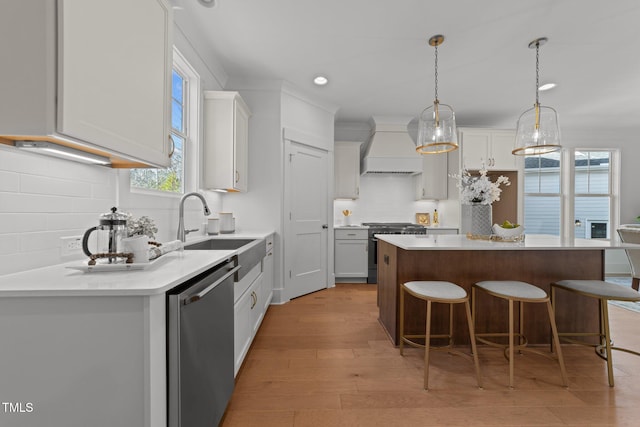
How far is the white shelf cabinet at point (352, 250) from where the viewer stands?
4582 millimetres

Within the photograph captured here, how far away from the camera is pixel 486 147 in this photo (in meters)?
4.66

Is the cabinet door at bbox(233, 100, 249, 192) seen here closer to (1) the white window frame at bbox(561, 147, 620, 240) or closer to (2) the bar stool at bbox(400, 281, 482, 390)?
(2) the bar stool at bbox(400, 281, 482, 390)

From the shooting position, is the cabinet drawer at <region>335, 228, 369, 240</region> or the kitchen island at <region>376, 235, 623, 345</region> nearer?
the kitchen island at <region>376, 235, 623, 345</region>

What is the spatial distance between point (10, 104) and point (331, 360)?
2.21 meters

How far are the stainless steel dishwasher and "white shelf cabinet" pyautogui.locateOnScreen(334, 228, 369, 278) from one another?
310 centimetres

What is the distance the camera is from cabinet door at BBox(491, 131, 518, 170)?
4.65 meters

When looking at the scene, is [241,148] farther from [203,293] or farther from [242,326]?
[203,293]

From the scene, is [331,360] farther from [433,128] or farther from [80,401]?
[433,128]

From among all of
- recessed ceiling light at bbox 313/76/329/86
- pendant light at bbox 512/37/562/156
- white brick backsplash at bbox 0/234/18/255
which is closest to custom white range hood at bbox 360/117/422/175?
recessed ceiling light at bbox 313/76/329/86

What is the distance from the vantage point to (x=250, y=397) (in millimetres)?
1751

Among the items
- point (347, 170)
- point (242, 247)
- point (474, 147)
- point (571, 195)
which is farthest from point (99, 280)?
point (571, 195)

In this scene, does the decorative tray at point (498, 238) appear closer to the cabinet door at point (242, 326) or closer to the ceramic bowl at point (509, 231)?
the ceramic bowl at point (509, 231)

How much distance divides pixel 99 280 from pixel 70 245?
0.53m

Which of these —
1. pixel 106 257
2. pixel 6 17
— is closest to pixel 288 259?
pixel 106 257
